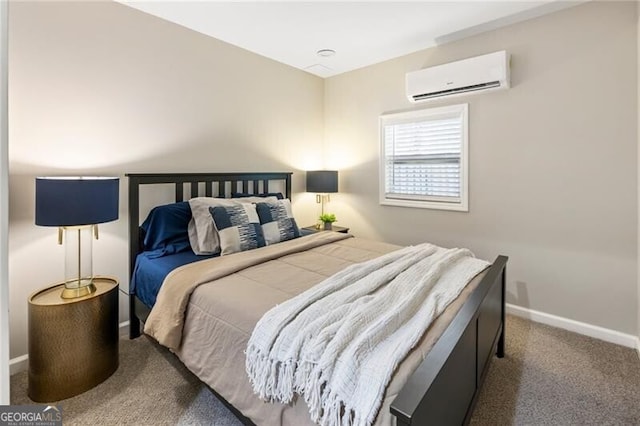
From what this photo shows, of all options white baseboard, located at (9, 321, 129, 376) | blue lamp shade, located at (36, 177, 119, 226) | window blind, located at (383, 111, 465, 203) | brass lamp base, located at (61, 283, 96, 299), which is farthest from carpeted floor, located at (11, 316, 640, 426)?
window blind, located at (383, 111, 465, 203)

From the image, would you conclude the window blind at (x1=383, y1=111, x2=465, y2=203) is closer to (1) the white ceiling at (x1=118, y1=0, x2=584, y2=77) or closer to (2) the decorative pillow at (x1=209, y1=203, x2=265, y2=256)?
(1) the white ceiling at (x1=118, y1=0, x2=584, y2=77)

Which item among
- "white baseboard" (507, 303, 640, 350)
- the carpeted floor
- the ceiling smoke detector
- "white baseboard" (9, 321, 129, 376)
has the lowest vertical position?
the carpeted floor

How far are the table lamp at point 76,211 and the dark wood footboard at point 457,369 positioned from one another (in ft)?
6.09

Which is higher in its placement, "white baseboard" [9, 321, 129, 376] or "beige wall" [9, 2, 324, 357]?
"beige wall" [9, 2, 324, 357]

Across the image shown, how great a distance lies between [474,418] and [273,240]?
176 cm

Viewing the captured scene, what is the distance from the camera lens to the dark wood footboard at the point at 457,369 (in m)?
0.90

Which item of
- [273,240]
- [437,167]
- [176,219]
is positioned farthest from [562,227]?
[176,219]

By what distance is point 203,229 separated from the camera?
2.37m

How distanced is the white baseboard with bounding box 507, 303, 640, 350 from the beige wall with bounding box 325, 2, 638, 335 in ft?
0.15

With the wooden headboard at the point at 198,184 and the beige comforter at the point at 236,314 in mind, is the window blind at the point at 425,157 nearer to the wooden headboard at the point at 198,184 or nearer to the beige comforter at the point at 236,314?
the wooden headboard at the point at 198,184

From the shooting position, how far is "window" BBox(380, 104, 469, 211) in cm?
311

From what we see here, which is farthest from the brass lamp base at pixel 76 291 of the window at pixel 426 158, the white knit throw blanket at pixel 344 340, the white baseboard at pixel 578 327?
the white baseboard at pixel 578 327

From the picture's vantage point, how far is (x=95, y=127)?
2.29m

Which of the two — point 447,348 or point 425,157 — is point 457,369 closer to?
point 447,348
